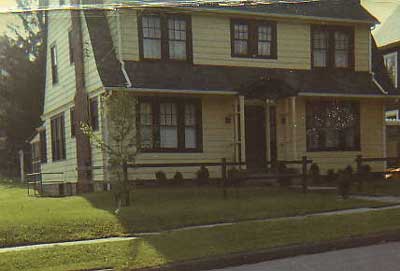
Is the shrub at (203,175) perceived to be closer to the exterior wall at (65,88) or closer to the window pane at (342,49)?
the exterior wall at (65,88)

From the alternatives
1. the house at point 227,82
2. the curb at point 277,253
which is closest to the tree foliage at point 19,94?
the house at point 227,82

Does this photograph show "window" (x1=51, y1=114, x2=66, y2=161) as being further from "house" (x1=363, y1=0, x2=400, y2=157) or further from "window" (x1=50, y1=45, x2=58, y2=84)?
"house" (x1=363, y1=0, x2=400, y2=157)

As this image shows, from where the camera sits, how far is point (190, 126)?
17.3 meters

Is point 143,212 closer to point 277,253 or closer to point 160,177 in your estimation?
point 277,253

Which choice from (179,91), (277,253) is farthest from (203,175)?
(277,253)

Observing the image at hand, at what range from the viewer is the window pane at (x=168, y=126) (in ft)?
55.5

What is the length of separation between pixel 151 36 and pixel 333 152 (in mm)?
8801

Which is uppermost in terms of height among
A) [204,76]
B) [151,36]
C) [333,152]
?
[151,36]

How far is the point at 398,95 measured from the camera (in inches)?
746

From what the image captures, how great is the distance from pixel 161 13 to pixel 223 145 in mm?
5403

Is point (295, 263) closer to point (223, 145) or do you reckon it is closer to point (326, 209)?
point (326, 209)

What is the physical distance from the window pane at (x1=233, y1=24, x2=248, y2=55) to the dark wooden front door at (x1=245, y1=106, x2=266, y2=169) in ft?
7.39

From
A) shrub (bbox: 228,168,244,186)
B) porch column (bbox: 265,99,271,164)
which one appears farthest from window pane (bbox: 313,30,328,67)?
shrub (bbox: 228,168,244,186)

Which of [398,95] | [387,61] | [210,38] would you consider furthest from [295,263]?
[387,61]
